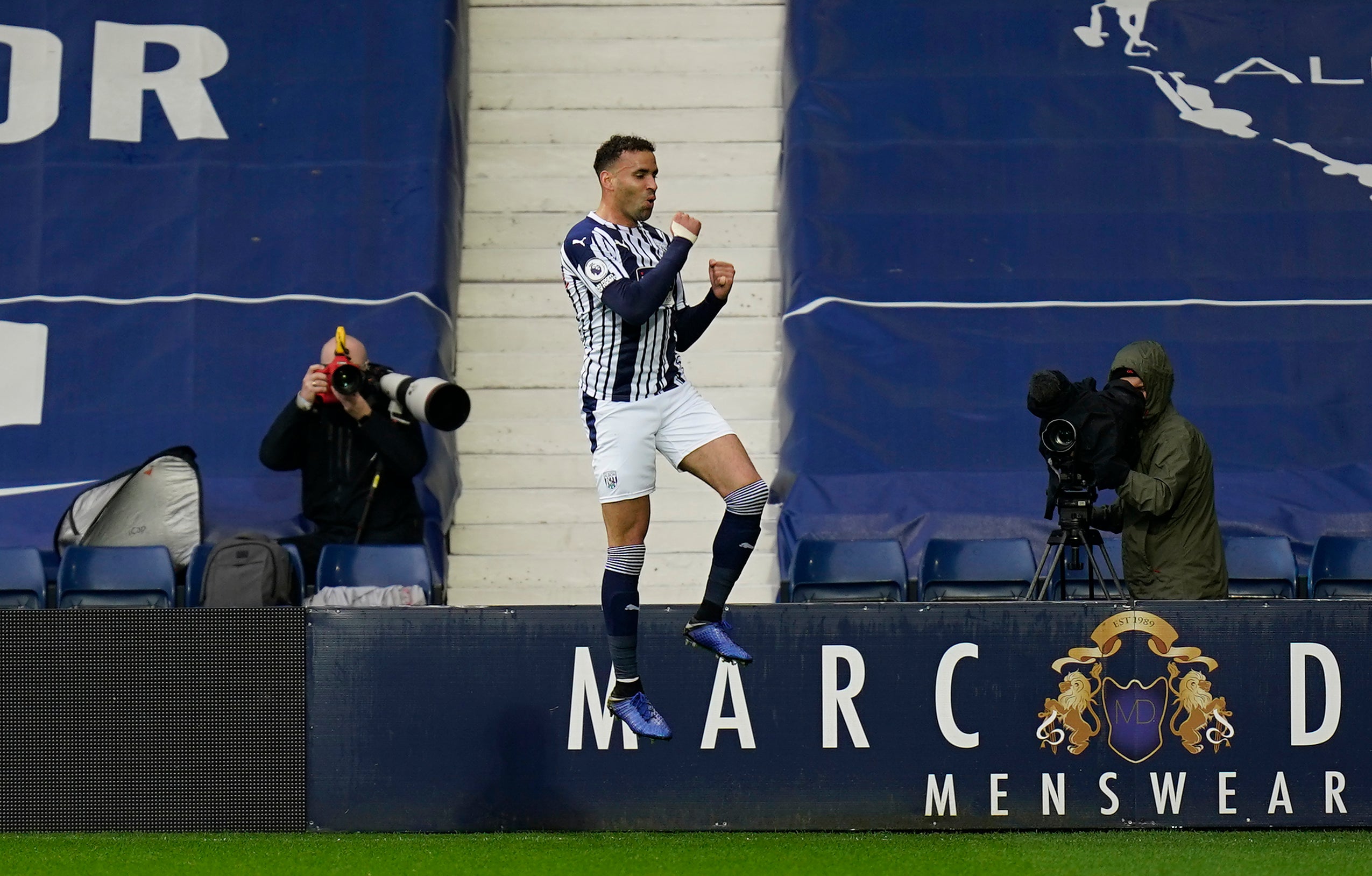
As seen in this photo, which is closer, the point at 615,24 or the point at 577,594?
the point at 577,594

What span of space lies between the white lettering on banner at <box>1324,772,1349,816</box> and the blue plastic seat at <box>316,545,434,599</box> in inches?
156

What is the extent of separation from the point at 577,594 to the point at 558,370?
151 centimetres

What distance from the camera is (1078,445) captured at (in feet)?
21.8

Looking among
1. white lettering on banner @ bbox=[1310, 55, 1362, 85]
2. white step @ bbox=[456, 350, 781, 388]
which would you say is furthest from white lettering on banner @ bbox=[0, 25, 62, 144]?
white lettering on banner @ bbox=[1310, 55, 1362, 85]

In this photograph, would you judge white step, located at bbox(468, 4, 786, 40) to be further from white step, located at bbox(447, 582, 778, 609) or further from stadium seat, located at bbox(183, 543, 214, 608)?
stadium seat, located at bbox(183, 543, 214, 608)

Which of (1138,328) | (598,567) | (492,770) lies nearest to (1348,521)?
(1138,328)

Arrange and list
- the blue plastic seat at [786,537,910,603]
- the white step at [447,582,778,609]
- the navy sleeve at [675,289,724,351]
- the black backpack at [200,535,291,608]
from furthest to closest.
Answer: the white step at [447,582,778,609] → the blue plastic seat at [786,537,910,603] → the black backpack at [200,535,291,608] → the navy sleeve at [675,289,724,351]

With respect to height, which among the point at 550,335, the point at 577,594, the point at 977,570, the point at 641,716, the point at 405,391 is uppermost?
the point at 550,335

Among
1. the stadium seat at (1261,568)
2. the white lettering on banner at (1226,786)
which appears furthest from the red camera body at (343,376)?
the white lettering on banner at (1226,786)

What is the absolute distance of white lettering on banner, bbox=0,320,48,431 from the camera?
9398mm

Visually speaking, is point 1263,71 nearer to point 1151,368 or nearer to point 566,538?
point 1151,368

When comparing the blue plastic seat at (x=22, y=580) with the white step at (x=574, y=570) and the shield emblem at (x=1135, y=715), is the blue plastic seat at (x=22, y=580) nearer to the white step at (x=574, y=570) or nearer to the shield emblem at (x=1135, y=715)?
the white step at (x=574, y=570)

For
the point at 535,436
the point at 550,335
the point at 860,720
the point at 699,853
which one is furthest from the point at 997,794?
the point at 550,335

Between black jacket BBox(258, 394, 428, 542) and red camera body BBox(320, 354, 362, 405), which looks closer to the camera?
red camera body BBox(320, 354, 362, 405)
